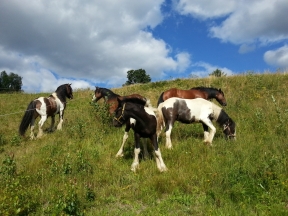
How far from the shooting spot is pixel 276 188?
196 inches

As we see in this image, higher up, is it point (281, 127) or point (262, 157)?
point (281, 127)

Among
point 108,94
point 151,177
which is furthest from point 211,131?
point 108,94

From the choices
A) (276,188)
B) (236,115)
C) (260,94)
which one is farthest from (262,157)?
(260,94)

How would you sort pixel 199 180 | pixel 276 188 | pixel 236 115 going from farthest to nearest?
pixel 236 115, pixel 199 180, pixel 276 188

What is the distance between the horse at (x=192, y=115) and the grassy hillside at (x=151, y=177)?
50 cm

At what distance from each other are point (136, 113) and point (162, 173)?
5.41ft

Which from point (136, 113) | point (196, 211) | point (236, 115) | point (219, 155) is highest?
point (236, 115)

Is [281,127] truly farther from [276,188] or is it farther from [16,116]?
[16,116]

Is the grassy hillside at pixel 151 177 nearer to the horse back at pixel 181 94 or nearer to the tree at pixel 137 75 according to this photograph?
the horse back at pixel 181 94

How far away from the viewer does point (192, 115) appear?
8.61 metres

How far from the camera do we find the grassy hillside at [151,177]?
4.69 metres

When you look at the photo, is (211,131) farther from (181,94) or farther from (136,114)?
(181,94)

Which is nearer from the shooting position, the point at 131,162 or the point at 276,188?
the point at 276,188

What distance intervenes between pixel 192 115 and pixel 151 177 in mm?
3321
